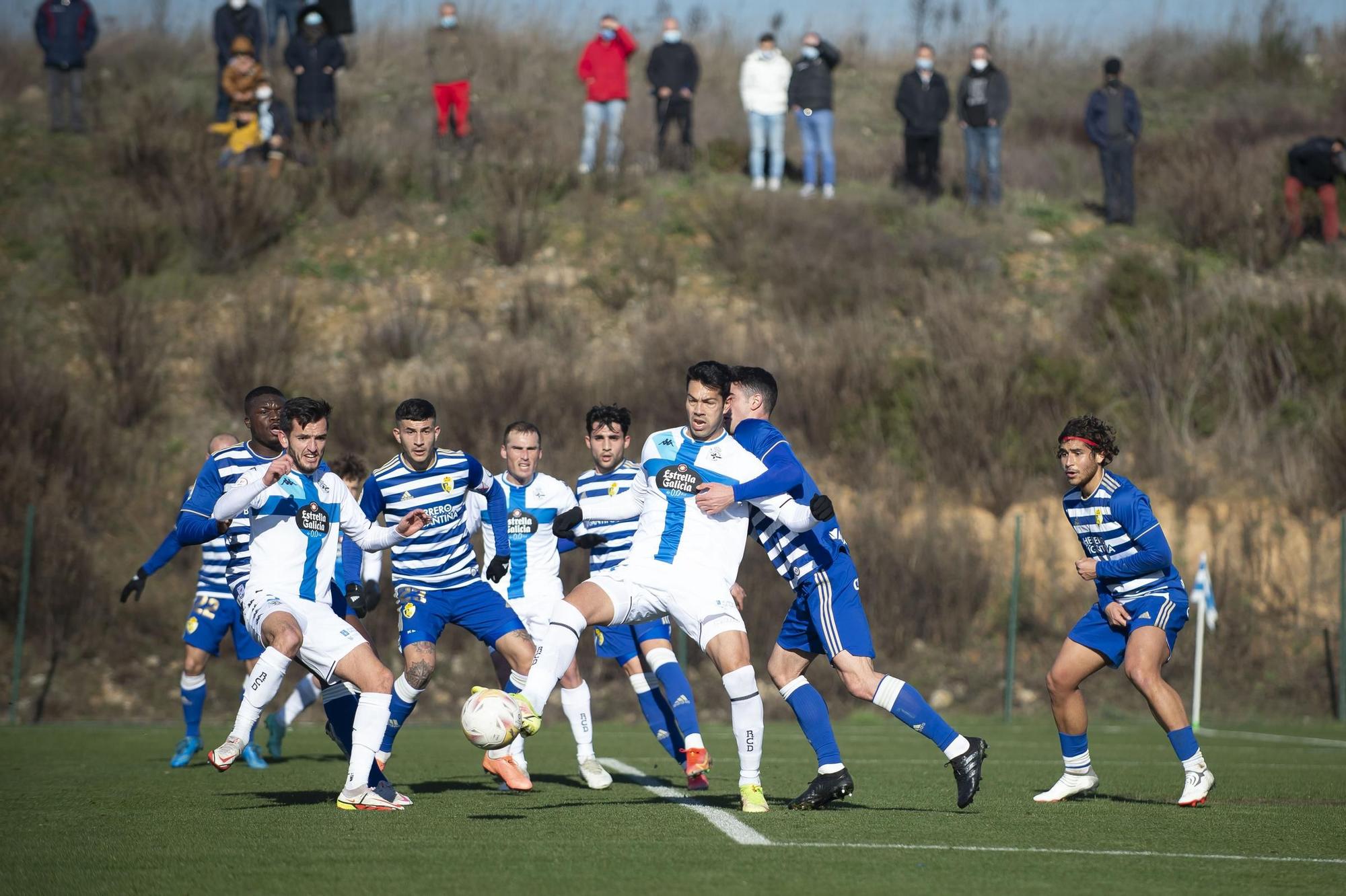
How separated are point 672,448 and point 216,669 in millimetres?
10957

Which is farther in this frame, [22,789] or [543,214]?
[543,214]

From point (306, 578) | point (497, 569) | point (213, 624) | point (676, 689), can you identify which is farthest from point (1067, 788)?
point (213, 624)

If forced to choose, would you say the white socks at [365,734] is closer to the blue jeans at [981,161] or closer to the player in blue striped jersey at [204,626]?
the player in blue striped jersey at [204,626]

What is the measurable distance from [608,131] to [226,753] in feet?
61.8

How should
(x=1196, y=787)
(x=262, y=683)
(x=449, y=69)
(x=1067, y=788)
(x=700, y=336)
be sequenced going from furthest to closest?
(x=449, y=69)
(x=700, y=336)
(x=1067, y=788)
(x=1196, y=787)
(x=262, y=683)

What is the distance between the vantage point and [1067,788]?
8148mm

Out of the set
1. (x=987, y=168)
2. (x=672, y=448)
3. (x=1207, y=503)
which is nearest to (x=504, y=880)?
(x=672, y=448)

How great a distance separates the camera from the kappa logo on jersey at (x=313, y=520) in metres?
7.54

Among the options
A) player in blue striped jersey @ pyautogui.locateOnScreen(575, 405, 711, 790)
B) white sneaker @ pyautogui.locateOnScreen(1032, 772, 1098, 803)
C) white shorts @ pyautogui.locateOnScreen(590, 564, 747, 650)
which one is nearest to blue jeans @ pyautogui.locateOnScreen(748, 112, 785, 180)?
player in blue striped jersey @ pyautogui.locateOnScreen(575, 405, 711, 790)

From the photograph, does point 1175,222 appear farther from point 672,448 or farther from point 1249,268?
point 672,448

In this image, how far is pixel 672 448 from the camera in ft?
24.3

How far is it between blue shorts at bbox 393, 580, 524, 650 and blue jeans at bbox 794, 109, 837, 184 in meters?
15.5

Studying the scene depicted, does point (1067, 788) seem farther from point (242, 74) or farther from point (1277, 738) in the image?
point (242, 74)

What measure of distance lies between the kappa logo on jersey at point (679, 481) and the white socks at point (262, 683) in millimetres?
2010
